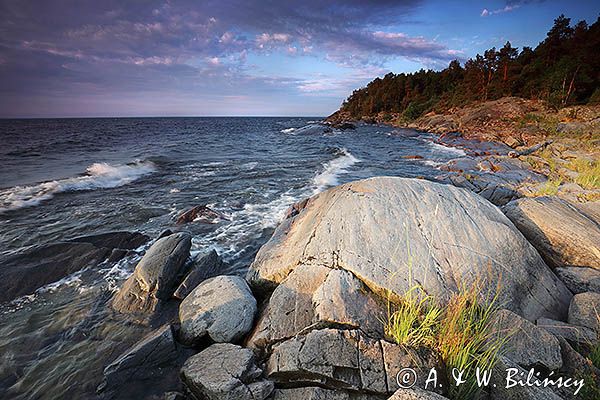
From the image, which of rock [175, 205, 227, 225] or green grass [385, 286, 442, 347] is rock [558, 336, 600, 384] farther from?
rock [175, 205, 227, 225]

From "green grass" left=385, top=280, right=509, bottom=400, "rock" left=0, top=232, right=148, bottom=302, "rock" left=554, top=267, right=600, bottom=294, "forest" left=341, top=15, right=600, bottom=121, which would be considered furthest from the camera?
"forest" left=341, top=15, right=600, bottom=121

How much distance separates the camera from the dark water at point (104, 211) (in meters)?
5.36

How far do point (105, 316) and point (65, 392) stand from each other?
181 centimetres

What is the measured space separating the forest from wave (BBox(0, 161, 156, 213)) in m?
55.6

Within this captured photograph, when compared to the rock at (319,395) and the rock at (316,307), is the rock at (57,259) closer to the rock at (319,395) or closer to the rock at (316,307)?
the rock at (316,307)

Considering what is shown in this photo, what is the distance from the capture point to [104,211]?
12977 mm

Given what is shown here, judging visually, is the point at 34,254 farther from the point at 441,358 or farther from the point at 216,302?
the point at 441,358

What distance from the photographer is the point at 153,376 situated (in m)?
4.70

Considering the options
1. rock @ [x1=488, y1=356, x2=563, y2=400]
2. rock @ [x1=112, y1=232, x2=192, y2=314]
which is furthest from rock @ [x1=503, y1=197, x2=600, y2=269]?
rock @ [x1=112, y1=232, x2=192, y2=314]

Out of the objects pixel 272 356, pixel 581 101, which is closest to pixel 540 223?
pixel 272 356

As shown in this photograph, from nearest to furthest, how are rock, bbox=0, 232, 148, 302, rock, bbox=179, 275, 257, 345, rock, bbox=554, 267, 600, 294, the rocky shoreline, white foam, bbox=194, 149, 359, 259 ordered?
the rocky shoreline, rock, bbox=179, 275, 257, 345, rock, bbox=554, 267, 600, 294, rock, bbox=0, 232, 148, 302, white foam, bbox=194, 149, 359, 259

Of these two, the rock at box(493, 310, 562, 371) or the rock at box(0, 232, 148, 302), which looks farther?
the rock at box(0, 232, 148, 302)

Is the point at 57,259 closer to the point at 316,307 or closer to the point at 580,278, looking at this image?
the point at 316,307

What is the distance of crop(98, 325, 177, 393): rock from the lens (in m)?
4.64
